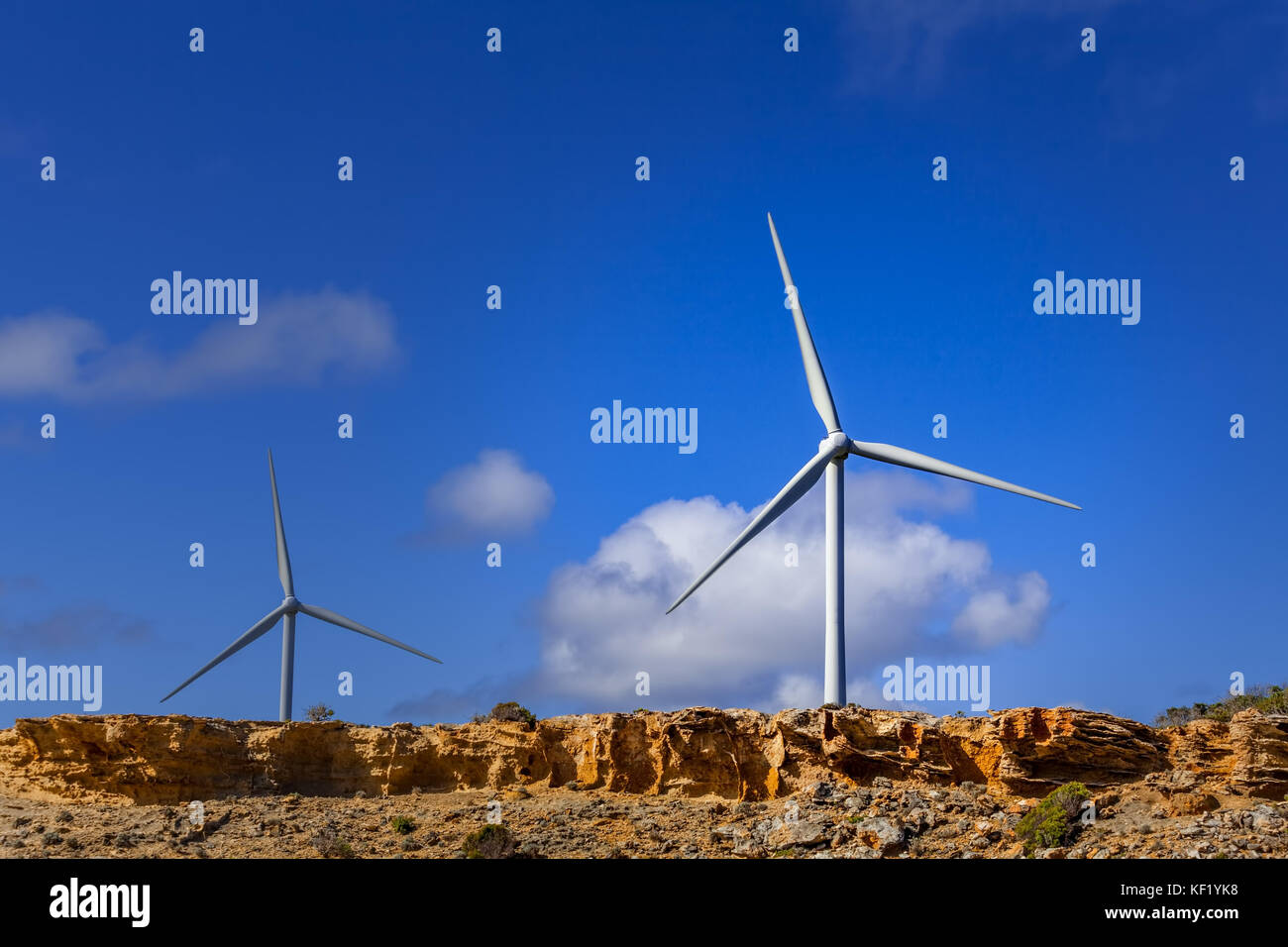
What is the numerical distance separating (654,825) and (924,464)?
21.4 meters

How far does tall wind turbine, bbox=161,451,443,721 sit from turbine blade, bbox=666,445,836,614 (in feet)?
→ 80.6

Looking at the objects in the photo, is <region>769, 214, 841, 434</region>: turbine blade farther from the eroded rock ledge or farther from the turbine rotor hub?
the eroded rock ledge

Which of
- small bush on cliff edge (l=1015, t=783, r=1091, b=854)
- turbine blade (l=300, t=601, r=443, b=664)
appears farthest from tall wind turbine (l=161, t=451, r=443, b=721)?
small bush on cliff edge (l=1015, t=783, r=1091, b=854)

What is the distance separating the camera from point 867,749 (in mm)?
51344

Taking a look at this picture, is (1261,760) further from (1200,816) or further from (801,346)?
(801,346)

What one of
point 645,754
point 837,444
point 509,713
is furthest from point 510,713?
point 837,444

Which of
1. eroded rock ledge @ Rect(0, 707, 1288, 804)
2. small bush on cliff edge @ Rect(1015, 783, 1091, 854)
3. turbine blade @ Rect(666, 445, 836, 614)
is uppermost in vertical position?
turbine blade @ Rect(666, 445, 836, 614)

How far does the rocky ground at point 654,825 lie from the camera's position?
43.5 m

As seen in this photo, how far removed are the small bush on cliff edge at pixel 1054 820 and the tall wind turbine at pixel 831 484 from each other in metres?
10.9

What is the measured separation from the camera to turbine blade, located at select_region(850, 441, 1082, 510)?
53.9m

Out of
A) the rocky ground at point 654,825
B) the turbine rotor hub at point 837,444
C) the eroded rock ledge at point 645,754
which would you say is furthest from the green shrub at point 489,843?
the turbine rotor hub at point 837,444
